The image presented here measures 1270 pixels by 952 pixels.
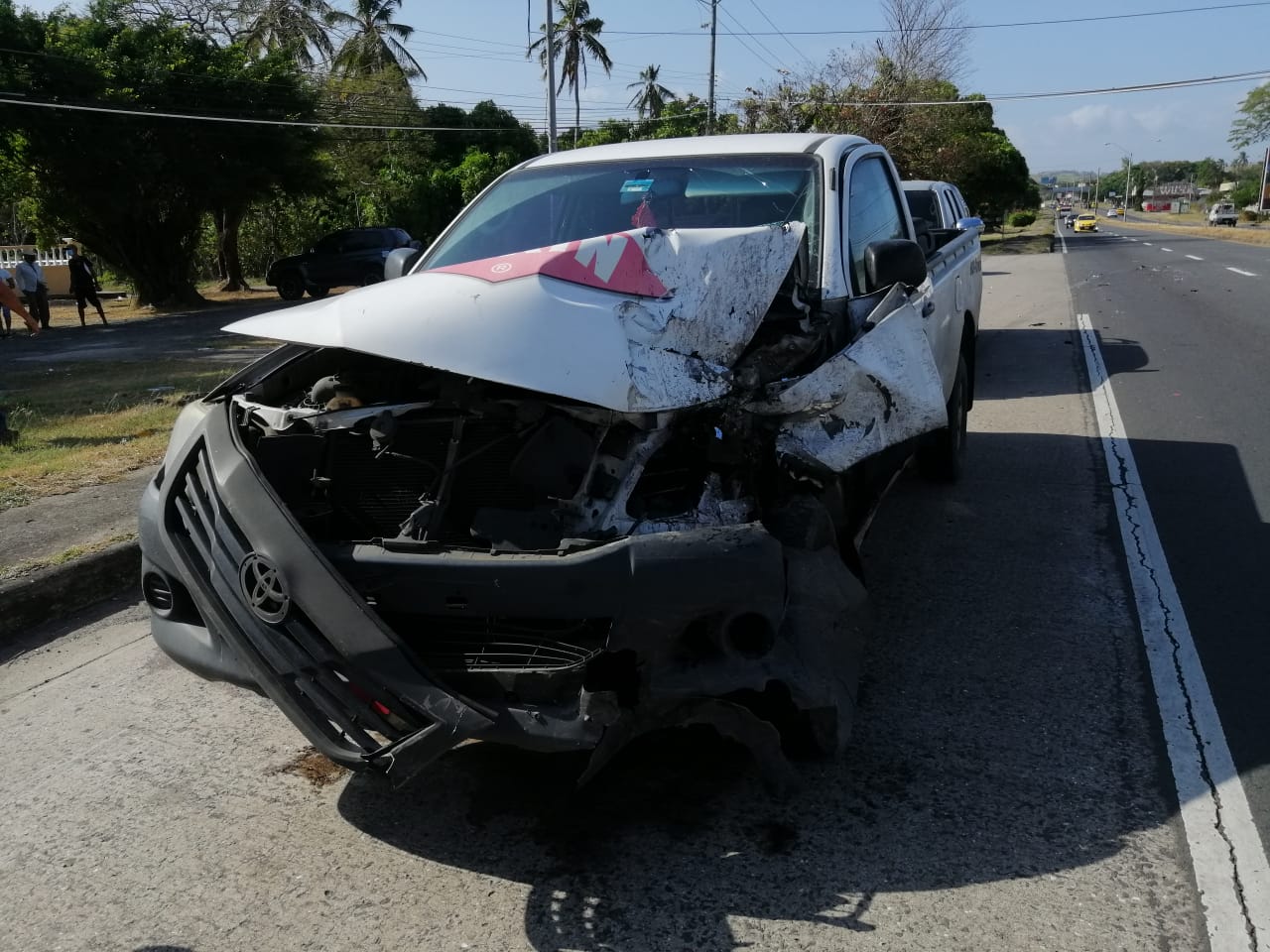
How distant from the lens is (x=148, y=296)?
94.7 ft

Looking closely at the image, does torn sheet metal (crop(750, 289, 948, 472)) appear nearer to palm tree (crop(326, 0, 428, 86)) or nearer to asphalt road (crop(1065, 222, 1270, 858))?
asphalt road (crop(1065, 222, 1270, 858))

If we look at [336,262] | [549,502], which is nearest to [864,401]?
[549,502]

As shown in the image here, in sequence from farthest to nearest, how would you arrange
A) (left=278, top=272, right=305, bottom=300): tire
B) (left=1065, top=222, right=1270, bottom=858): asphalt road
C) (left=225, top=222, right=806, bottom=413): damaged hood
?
(left=278, top=272, right=305, bottom=300): tire < (left=1065, top=222, right=1270, bottom=858): asphalt road < (left=225, top=222, right=806, bottom=413): damaged hood

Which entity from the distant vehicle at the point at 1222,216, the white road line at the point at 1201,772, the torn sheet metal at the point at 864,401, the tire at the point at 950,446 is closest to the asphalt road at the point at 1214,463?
the white road line at the point at 1201,772

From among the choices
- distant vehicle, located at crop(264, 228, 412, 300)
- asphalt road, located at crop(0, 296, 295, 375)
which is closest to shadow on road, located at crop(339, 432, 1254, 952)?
asphalt road, located at crop(0, 296, 295, 375)

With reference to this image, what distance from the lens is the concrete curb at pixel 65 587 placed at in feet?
17.3

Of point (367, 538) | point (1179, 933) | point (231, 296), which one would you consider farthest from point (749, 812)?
point (231, 296)

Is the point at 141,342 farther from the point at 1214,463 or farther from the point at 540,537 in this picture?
the point at 540,537

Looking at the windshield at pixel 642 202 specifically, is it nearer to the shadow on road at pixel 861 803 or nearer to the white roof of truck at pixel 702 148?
the white roof of truck at pixel 702 148

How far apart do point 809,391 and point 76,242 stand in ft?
108

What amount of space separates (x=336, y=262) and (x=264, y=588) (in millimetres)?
26108

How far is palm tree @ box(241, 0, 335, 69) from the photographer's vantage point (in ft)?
161

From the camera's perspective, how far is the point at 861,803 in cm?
346

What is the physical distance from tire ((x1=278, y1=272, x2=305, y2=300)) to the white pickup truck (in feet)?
83.9
